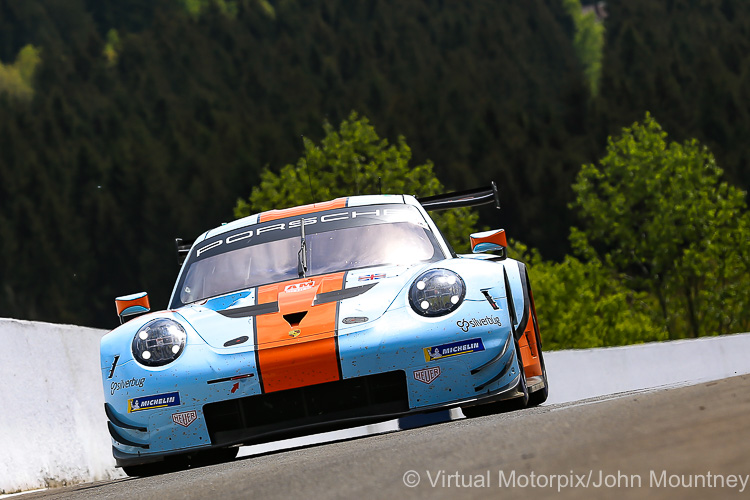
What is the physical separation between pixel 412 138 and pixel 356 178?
29326 mm

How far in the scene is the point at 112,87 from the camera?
4013 inches

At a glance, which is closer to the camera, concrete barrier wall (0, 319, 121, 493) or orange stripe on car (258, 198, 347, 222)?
concrete barrier wall (0, 319, 121, 493)

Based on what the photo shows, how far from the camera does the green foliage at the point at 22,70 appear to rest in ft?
342

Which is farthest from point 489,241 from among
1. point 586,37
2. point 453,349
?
point 586,37

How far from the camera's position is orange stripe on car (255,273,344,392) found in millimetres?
5906

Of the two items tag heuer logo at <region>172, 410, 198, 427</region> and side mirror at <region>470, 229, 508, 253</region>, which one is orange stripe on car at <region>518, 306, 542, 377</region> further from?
tag heuer logo at <region>172, 410, 198, 427</region>

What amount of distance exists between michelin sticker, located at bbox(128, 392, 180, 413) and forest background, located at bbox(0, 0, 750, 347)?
48.9 m

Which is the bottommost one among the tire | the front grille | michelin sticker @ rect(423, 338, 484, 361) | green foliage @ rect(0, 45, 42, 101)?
the tire

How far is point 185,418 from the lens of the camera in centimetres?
611

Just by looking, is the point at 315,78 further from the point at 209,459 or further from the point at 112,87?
the point at 209,459

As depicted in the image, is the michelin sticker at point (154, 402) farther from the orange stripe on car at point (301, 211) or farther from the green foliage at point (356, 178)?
the green foliage at point (356, 178)

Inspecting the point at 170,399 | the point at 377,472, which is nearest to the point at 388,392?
the point at 170,399

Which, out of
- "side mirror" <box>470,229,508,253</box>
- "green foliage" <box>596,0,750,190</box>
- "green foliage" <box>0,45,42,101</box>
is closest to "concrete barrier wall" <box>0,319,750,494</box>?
"side mirror" <box>470,229,508,253</box>

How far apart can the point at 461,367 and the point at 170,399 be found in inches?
59.0
